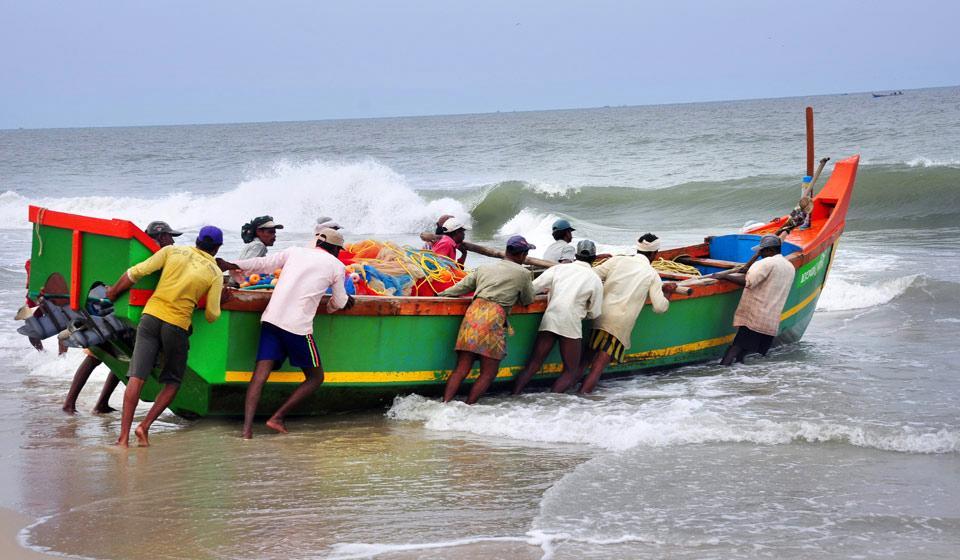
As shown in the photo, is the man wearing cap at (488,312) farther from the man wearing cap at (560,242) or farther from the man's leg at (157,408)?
the man's leg at (157,408)

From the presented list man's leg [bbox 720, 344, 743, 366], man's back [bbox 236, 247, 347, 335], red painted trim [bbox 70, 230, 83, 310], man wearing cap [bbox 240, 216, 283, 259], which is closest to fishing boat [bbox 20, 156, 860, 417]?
red painted trim [bbox 70, 230, 83, 310]

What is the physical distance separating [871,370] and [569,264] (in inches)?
137

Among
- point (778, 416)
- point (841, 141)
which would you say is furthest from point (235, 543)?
point (841, 141)

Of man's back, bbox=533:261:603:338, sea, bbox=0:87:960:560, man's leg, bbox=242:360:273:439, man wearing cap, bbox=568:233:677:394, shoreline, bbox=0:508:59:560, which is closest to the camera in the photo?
shoreline, bbox=0:508:59:560

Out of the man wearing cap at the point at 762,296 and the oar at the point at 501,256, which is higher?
the oar at the point at 501,256

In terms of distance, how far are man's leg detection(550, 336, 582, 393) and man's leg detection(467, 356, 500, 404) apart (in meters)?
0.63

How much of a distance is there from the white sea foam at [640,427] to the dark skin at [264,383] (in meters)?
0.85

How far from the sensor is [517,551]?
5266mm

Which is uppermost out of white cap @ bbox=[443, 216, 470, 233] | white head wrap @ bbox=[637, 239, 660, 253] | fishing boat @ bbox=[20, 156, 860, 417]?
white cap @ bbox=[443, 216, 470, 233]

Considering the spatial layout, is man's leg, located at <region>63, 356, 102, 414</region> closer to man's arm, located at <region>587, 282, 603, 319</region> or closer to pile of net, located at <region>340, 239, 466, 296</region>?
pile of net, located at <region>340, 239, 466, 296</region>

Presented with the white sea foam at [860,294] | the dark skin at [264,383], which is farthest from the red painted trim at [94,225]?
the white sea foam at [860,294]

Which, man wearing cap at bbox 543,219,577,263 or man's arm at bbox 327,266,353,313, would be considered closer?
man's arm at bbox 327,266,353,313

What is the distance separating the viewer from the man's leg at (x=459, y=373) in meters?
7.93

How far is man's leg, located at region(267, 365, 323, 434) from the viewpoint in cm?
731
